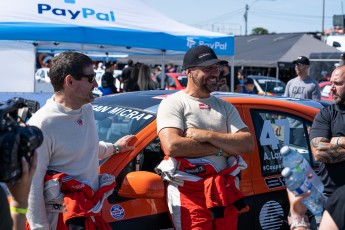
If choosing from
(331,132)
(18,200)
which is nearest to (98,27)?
(331,132)

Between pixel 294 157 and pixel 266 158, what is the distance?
1.99 m

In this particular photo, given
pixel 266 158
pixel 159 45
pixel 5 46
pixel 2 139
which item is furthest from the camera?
pixel 5 46

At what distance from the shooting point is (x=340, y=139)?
12.2ft

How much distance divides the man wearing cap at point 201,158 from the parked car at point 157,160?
0.16m

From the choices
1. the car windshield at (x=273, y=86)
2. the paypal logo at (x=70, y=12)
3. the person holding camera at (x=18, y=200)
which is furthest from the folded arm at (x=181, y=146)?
the car windshield at (x=273, y=86)

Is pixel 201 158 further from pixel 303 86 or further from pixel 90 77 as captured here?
pixel 303 86

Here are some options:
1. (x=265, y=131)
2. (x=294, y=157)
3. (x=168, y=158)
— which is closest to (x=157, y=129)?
(x=168, y=158)

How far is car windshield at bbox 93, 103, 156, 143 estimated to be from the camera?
3.81m

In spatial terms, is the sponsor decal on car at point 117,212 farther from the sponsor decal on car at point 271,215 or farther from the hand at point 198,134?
the sponsor decal on car at point 271,215

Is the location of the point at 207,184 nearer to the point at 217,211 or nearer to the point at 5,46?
the point at 217,211

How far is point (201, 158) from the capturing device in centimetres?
353

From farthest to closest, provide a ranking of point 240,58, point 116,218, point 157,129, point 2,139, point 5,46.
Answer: point 240,58 → point 5,46 → point 157,129 → point 116,218 → point 2,139

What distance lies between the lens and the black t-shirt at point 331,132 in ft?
12.3

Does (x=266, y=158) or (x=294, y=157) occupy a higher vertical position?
(x=294, y=157)
